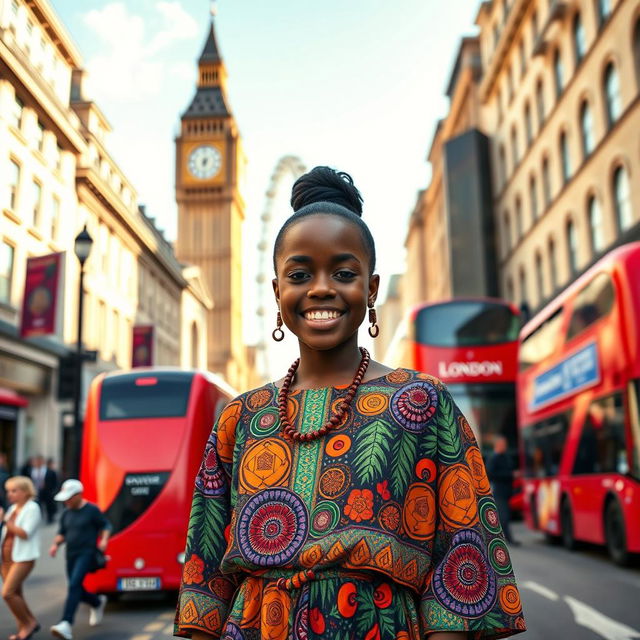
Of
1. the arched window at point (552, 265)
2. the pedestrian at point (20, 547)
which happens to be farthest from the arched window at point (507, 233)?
the pedestrian at point (20, 547)

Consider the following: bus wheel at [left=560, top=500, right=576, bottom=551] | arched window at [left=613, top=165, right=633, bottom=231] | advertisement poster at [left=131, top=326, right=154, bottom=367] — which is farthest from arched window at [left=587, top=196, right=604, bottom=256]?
advertisement poster at [left=131, top=326, right=154, bottom=367]

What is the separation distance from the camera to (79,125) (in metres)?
37.2

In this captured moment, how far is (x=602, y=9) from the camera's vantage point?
2627 centimetres

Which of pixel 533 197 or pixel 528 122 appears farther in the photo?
pixel 528 122

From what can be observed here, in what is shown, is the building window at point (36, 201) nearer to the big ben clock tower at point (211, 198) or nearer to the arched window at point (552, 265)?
the arched window at point (552, 265)

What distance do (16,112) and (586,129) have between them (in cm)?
1846

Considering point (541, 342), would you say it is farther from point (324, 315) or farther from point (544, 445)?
point (324, 315)

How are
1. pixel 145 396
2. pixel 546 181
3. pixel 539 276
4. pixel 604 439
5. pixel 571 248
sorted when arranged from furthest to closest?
pixel 539 276, pixel 546 181, pixel 571 248, pixel 604 439, pixel 145 396

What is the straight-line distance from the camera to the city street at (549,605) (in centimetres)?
742

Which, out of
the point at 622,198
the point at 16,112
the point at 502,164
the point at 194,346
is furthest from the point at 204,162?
the point at 622,198

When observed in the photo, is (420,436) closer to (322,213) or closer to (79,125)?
(322,213)

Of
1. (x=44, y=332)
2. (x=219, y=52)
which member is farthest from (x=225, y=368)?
(x=44, y=332)

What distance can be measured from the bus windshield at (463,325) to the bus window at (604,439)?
506 cm

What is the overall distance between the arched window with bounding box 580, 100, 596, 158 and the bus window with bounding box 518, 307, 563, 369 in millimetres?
13154
